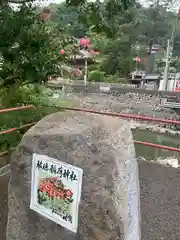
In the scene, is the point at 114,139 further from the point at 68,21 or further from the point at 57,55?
the point at 68,21

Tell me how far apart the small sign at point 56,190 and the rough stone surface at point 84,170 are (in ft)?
0.09

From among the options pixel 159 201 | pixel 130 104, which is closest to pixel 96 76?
pixel 130 104

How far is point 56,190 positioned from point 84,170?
190mm

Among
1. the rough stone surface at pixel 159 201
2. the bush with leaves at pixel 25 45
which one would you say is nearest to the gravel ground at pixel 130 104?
the rough stone surface at pixel 159 201

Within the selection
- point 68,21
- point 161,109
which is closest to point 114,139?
point 68,21

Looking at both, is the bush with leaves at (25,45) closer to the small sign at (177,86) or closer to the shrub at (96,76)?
the small sign at (177,86)

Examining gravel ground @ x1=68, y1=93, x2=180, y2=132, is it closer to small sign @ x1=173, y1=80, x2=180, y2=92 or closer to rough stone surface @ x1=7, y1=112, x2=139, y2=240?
small sign @ x1=173, y1=80, x2=180, y2=92

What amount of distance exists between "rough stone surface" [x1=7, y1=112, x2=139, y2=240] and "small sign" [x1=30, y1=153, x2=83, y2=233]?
3 cm

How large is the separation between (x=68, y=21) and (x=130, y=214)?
81.4 inches

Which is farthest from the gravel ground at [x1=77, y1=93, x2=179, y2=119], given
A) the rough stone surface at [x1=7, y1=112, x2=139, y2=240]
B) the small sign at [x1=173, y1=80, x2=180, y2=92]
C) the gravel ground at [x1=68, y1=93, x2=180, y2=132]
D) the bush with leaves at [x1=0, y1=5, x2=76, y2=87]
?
the rough stone surface at [x1=7, y1=112, x2=139, y2=240]

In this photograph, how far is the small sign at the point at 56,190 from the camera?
1.38m

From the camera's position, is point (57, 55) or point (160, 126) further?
point (160, 126)

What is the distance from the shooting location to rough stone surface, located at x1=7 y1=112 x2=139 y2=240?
1323mm

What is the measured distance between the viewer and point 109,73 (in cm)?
2091
